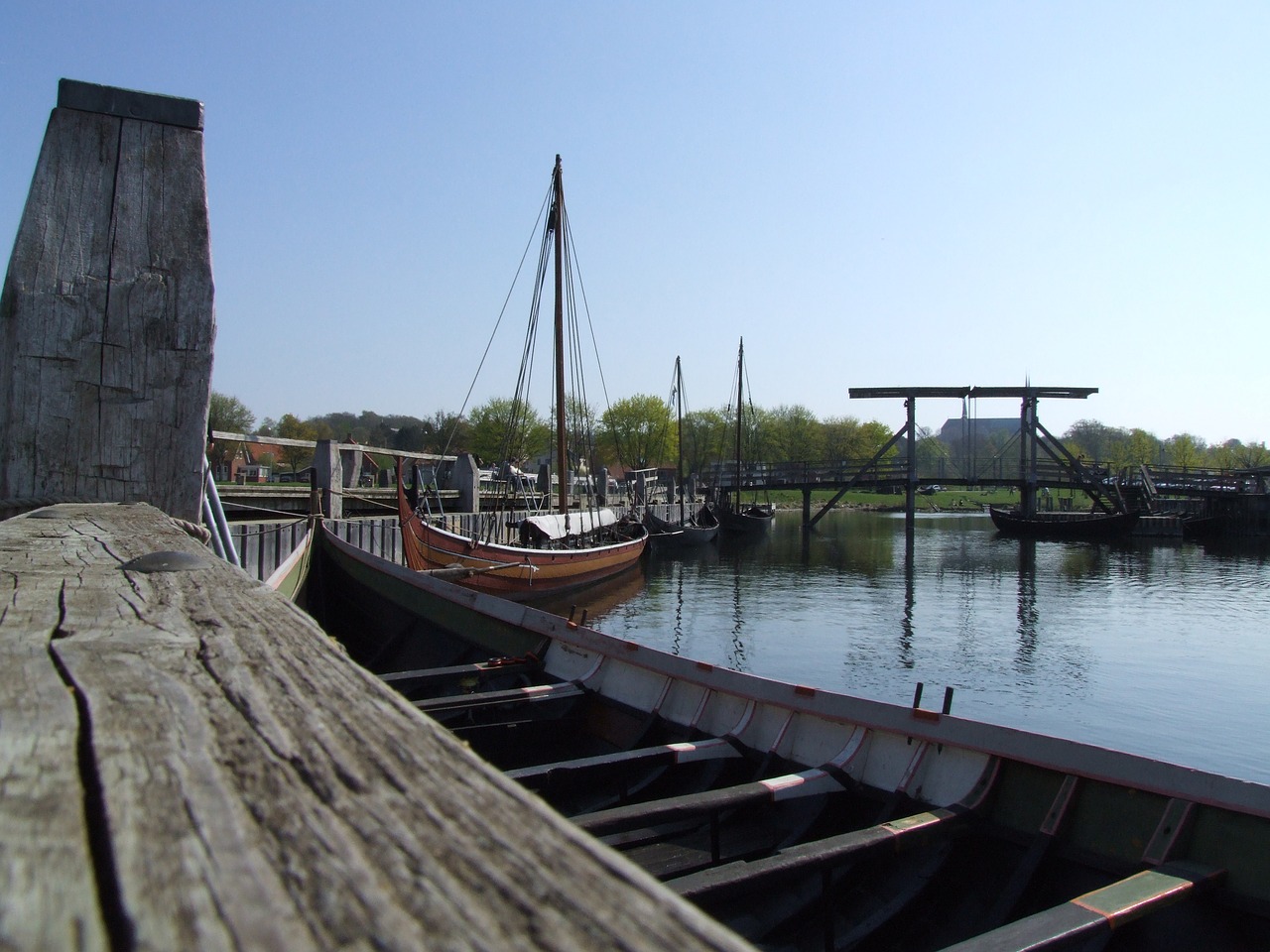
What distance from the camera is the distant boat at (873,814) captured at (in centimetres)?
283

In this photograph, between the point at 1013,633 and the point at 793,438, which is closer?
the point at 1013,633

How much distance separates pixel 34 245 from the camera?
7.84 ft

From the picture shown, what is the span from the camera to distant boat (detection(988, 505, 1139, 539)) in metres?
43.0

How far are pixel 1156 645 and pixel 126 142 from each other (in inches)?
699

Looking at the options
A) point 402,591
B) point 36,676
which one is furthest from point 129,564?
point 402,591

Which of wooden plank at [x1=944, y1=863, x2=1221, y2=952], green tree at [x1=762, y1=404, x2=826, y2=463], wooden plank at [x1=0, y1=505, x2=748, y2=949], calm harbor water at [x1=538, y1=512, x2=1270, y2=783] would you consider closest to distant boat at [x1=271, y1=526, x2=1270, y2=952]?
wooden plank at [x1=944, y1=863, x2=1221, y2=952]

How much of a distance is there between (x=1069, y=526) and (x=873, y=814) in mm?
44824

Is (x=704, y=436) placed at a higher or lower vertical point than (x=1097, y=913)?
higher

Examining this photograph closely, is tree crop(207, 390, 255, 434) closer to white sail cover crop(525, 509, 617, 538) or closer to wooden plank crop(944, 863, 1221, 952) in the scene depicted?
white sail cover crop(525, 509, 617, 538)

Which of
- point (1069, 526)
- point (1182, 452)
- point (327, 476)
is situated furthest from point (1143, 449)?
point (327, 476)

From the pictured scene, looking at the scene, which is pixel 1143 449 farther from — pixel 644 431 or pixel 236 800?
pixel 236 800

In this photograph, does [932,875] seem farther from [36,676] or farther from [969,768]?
[36,676]

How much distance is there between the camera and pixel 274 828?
663 millimetres

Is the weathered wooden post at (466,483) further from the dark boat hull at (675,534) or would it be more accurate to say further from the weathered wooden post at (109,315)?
the weathered wooden post at (109,315)
